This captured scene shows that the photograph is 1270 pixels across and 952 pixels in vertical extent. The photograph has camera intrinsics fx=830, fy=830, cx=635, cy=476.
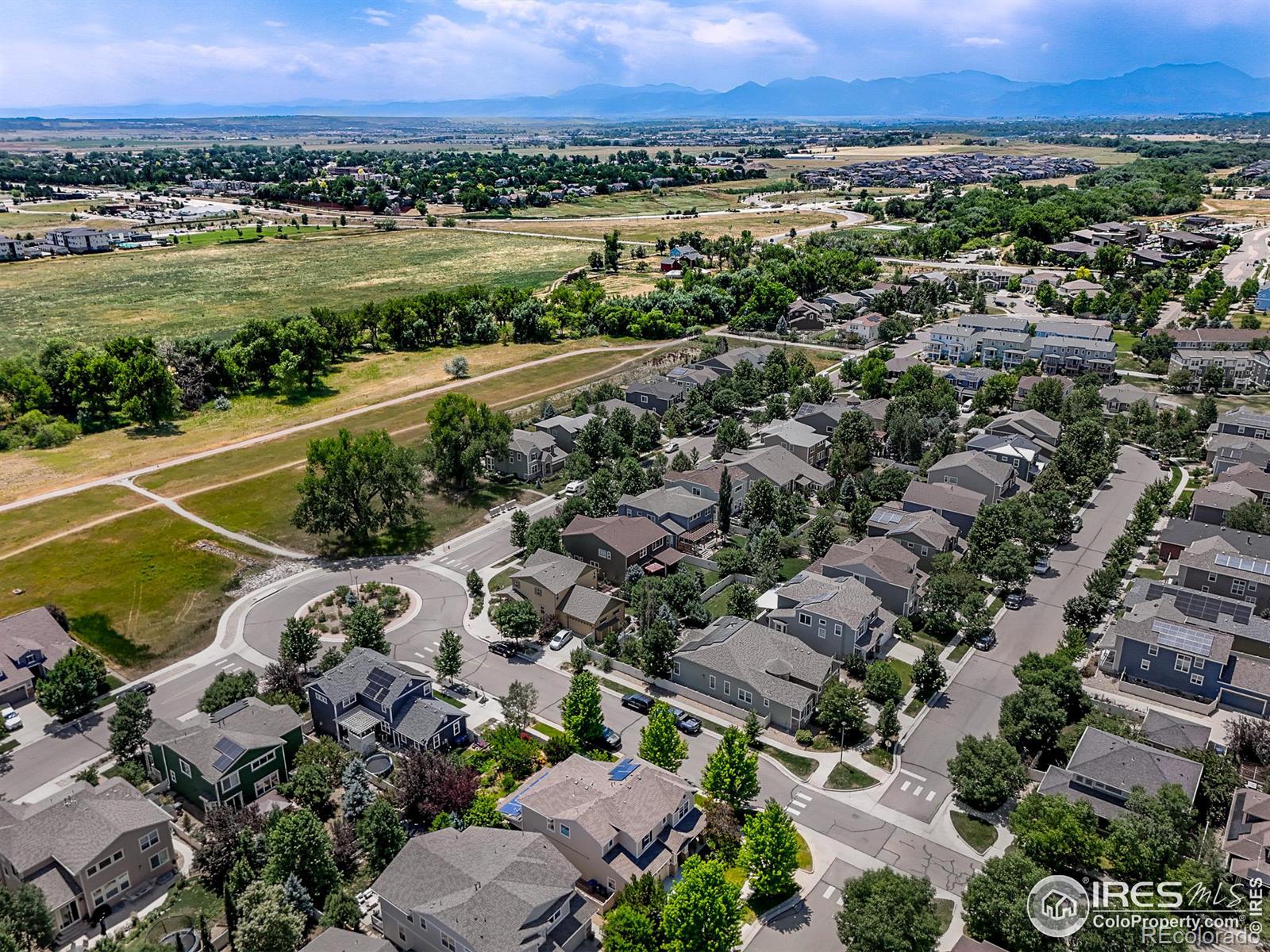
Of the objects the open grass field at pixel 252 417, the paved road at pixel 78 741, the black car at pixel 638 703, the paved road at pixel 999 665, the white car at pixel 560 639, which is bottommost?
the paved road at pixel 78 741

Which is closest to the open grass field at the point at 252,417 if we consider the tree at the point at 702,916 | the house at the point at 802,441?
the house at the point at 802,441

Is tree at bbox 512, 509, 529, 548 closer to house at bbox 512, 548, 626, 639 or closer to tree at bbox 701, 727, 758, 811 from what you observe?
house at bbox 512, 548, 626, 639

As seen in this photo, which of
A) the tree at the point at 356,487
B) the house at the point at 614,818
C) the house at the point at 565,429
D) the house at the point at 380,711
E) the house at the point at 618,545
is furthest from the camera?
the house at the point at 565,429

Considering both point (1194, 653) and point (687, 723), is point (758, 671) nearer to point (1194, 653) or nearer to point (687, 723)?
point (687, 723)

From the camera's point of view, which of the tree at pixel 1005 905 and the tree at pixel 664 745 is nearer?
the tree at pixel 1005 905

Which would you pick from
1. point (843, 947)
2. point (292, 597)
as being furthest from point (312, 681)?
point (843, 947)

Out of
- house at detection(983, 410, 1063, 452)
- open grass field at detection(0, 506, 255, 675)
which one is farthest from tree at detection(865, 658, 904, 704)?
open grass field at detection(0, 506, 255, 675)

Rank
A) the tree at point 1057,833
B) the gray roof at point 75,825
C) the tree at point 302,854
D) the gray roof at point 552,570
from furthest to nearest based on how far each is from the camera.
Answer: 1. the gray roof at point 552,570
2. the gray roof at point 75,825
3. the tree at point 1057,833
4. the tree at point 302,854

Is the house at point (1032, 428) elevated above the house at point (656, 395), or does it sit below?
above

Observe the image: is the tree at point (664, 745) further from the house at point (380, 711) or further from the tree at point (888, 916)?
the tree at point (888, 916)
